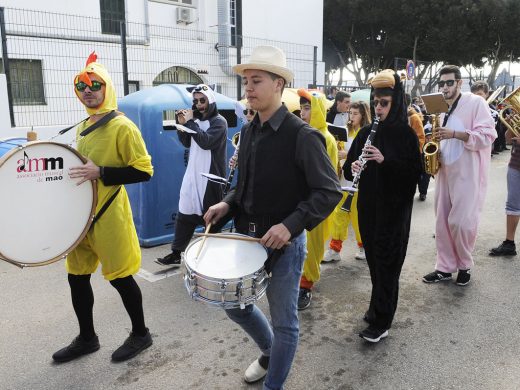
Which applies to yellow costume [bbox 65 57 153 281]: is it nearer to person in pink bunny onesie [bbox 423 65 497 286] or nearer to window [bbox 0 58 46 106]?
person in pink bunny onesie [bbox 423 65 497 286]

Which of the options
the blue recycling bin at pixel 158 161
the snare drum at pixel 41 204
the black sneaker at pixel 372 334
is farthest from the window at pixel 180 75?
the black sneaker at pixel 372 334

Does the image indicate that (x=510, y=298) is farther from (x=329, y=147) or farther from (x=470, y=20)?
(x=470, y=20)

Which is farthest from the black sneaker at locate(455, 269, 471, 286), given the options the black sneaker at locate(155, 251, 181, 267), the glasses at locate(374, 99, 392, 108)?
the black sneaker at locate(155, 251, 181, 267)

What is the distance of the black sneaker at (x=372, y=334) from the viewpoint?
10.8 ft

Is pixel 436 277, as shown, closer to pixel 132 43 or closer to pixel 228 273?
pixel 228 273

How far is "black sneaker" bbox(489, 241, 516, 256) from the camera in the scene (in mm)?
5176

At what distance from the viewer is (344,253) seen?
17.6ft

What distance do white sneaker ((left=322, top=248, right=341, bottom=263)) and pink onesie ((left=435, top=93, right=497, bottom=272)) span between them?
3.73ft

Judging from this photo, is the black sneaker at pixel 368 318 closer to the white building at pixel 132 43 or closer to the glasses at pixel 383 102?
the glasses at pixel 383 102

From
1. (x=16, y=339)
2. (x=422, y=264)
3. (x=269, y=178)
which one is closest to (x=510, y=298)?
(x=422, y=264)

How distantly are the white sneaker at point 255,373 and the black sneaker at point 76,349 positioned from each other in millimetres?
1108

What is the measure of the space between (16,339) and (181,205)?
1.94 metres

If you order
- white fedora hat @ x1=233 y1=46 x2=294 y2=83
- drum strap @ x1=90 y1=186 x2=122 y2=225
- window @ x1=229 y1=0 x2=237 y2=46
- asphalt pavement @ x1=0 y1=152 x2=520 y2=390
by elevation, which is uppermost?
window @ x1=229 y1=0 x2=237 y2=46

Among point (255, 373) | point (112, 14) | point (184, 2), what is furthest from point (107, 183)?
point (184, 2)
